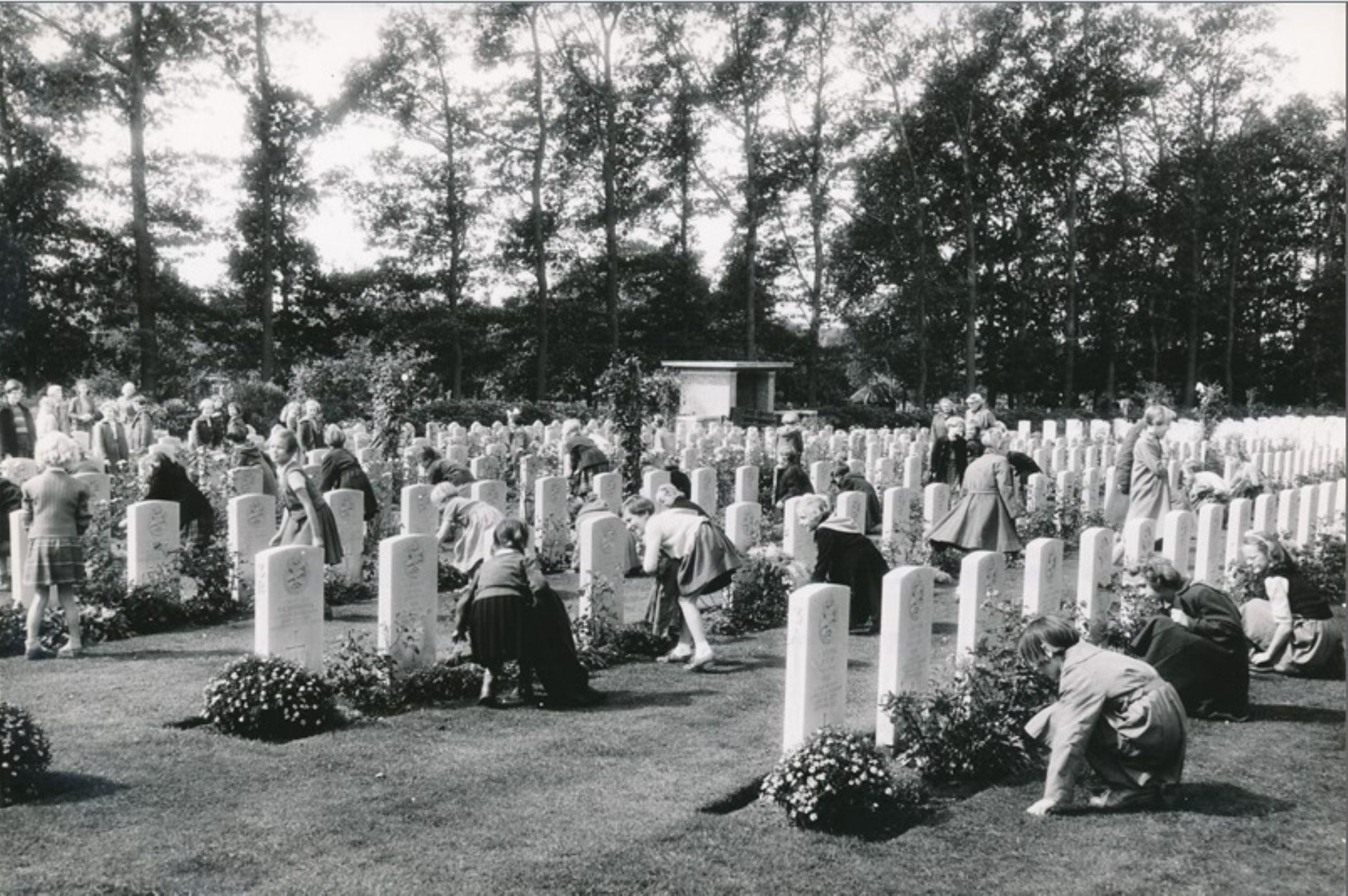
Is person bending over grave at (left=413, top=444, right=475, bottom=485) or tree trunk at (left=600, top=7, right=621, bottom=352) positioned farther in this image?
tree trunk at (left=600, top=7, right=621, bottom=352)

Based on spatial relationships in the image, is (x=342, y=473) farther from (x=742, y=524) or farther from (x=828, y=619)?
(x=828, y=619)

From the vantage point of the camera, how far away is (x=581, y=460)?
47.3 ft

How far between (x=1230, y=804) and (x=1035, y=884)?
1.76m

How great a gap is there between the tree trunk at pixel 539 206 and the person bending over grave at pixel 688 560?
92.1 ft

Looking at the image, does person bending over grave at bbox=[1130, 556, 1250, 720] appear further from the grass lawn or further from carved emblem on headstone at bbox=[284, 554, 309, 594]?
carved emblem on headstone at bbox=[284, 554, 309, 594]

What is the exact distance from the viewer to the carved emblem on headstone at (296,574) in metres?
7.80

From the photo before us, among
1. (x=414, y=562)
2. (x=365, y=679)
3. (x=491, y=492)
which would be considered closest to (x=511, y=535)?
(x=414, y=562)

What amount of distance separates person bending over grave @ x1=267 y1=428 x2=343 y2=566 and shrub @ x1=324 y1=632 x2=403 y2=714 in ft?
6.99

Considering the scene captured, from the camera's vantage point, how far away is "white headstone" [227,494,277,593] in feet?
34.9

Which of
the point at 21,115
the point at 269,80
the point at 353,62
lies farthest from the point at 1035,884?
the point at 353,62

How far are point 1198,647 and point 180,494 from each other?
367 inches

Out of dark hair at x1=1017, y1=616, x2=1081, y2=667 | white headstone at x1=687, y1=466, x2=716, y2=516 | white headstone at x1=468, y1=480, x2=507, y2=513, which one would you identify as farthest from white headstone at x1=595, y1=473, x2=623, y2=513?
dark hair at x1=1017, y1=616, x2=1081, y2=667

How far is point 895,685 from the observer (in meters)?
7.19

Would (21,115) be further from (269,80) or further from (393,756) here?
(393,756)
